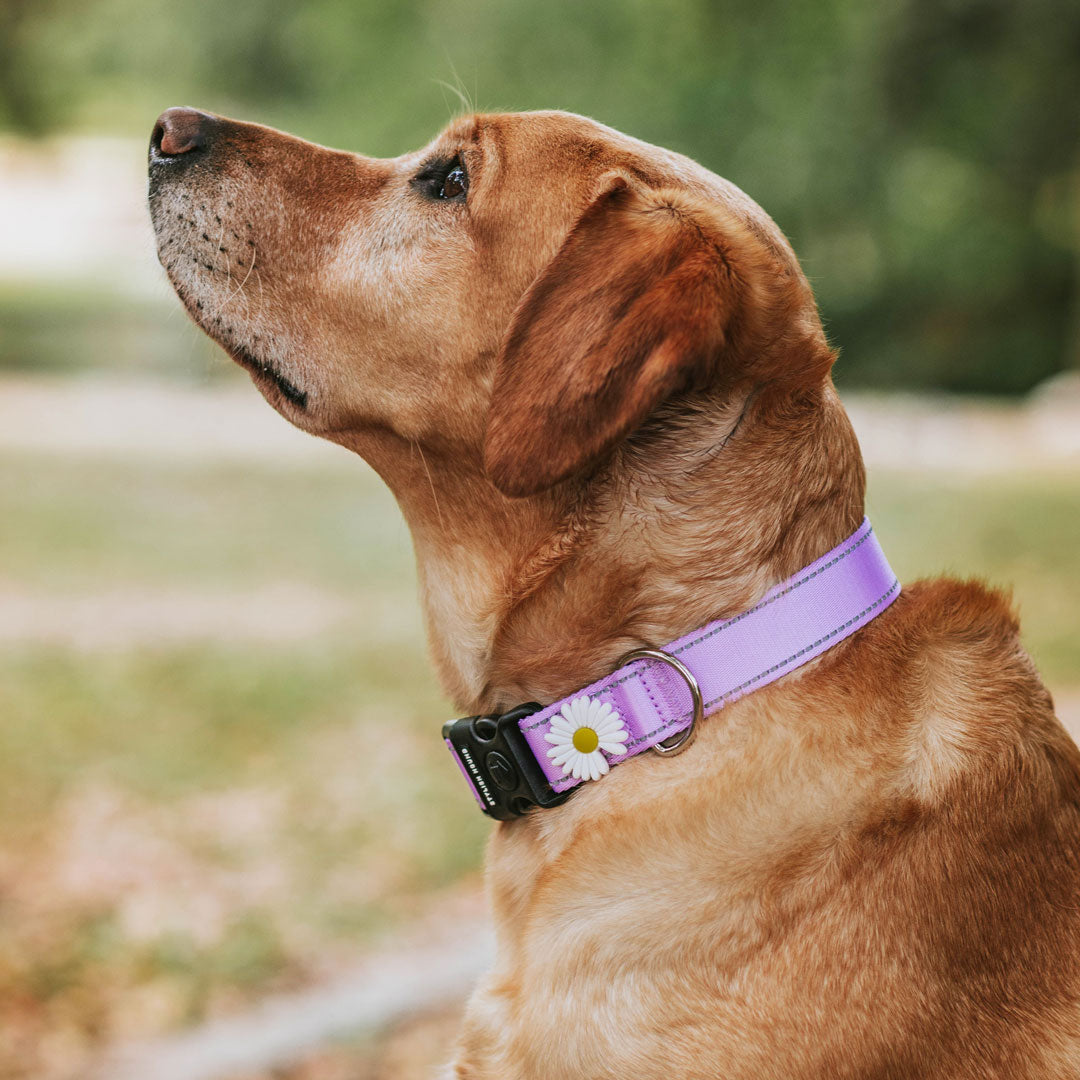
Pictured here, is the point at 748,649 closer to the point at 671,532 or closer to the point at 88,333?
the point at 671,532

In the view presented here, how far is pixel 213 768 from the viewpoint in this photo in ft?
20.3

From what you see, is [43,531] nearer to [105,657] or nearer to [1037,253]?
[105,657]

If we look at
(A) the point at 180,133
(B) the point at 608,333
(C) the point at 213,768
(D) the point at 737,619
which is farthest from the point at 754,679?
(C) the point at 213,768

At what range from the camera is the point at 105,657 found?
7605 mm

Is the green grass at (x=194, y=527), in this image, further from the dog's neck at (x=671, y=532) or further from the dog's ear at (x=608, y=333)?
the dog's ear at (x=608, y=333)

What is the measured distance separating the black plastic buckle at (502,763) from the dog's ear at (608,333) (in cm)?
46

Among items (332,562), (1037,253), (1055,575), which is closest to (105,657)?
(332,562)

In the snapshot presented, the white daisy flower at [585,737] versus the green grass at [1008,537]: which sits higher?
the white daisy flower at [585,737]

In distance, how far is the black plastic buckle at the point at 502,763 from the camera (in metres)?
2.37

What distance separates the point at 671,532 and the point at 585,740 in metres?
0.43

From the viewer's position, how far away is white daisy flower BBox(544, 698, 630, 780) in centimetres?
229

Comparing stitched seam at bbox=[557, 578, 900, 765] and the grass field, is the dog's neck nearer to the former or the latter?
stitched seam at bbox=[557, 578, 900, 765]

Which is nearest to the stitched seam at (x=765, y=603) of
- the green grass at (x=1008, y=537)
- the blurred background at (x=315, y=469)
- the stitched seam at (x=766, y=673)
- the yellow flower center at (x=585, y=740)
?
the stitched seam at (x=766, y=673)

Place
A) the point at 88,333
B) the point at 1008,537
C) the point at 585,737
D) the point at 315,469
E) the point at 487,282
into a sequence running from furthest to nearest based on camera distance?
the point at 88,333, the point at 315,469, the point at 1008,537, the point at 487,282, the point at 585,737
